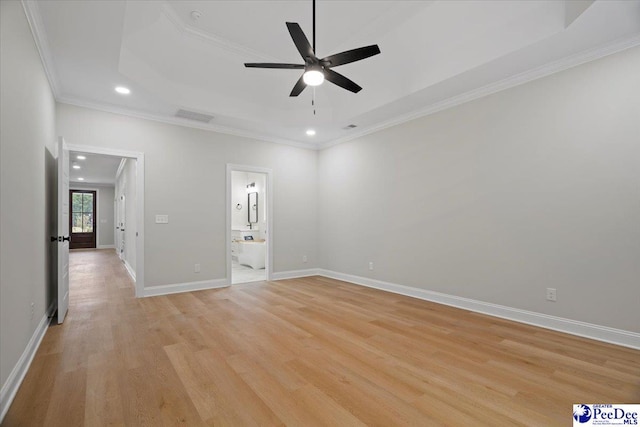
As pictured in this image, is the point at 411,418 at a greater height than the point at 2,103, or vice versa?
the point at 2,103

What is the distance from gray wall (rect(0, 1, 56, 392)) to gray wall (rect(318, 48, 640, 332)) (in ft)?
14.6

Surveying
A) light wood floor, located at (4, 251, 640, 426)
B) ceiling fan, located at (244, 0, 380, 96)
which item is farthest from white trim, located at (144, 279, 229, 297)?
ceiling fan, located at (244, 0, 380, 96)

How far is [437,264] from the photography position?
4.42m

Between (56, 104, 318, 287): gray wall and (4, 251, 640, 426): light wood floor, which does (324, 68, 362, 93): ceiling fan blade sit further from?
(56, 104, 318, 287): gray wall

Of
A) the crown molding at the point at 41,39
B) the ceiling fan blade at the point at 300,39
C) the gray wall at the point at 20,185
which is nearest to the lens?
the gray wall at the point at 20,185

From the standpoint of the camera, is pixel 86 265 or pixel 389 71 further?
pixel 86 265

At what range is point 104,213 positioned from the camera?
13.7 meters

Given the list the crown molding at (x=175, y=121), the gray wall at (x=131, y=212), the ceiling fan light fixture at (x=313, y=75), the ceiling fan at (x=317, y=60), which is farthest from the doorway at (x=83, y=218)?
the ceiling fan light fixture at (x=313, y=75)

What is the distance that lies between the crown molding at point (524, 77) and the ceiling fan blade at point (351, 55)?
2085 millimetres

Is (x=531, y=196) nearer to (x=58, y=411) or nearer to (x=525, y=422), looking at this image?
(x=525, y=422)

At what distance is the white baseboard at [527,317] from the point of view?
9.44ft

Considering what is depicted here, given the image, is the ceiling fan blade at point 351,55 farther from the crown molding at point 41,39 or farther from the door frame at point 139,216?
the door frame at point 139,216

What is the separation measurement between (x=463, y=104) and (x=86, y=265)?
954 centimetres

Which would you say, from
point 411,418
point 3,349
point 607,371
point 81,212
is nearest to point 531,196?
point 607,371
